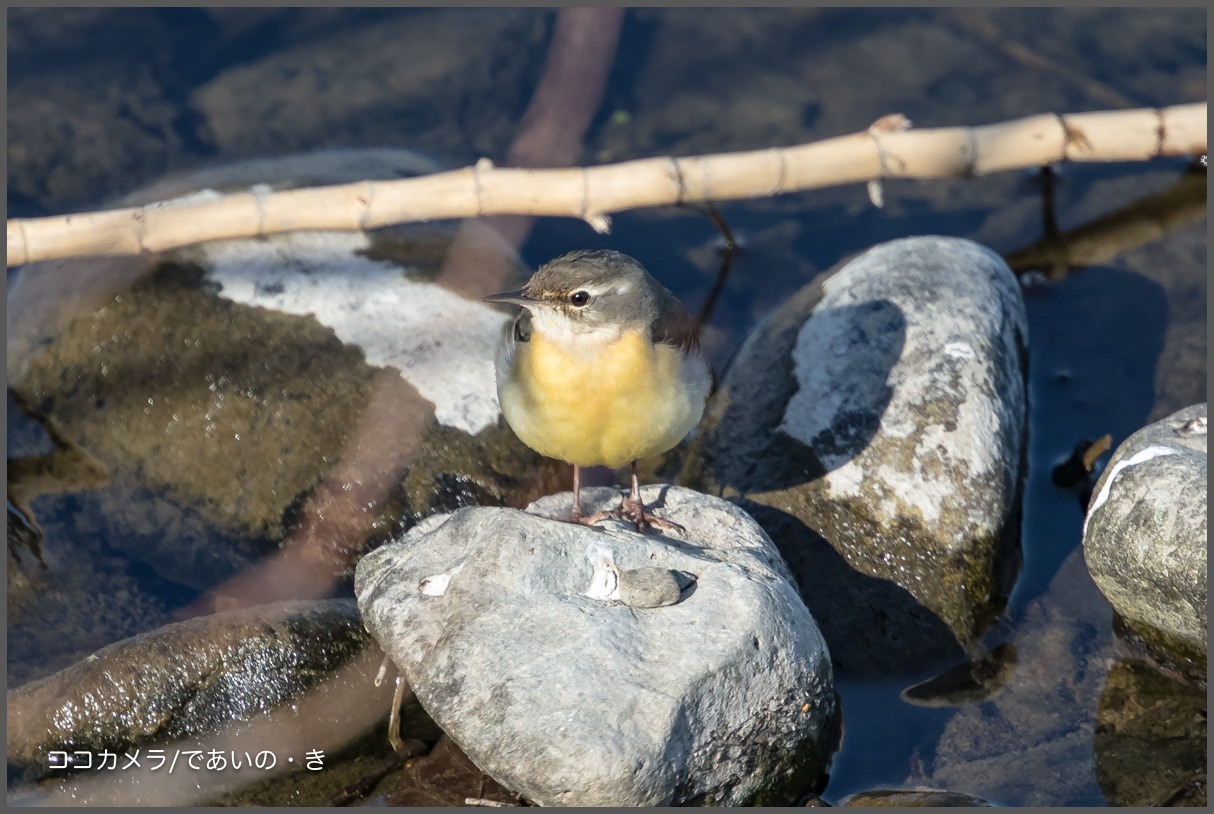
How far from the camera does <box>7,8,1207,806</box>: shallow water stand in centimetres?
835

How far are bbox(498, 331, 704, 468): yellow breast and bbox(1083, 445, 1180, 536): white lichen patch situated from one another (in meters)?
2.35

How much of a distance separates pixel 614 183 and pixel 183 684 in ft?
14.1

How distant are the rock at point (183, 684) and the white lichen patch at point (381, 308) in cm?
178

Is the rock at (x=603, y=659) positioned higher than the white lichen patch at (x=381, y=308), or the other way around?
the white lichen patch at (x=381, y=308)

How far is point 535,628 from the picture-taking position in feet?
16.7

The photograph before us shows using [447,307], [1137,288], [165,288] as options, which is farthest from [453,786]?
[1137,288]

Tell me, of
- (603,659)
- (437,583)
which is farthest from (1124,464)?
(437,583)

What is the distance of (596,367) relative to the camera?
550 cm

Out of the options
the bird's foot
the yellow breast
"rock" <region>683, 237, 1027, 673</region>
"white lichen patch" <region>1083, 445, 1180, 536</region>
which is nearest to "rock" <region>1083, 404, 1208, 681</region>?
"white lichen patch" <region>1083, 445, 1180, 536</region>

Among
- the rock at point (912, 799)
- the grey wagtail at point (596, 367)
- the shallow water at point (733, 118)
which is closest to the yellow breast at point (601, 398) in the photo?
the grey wagtail at point (596, 367)

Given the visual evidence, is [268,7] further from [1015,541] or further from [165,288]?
[1015,541]

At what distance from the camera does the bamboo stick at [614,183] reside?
→ 7.50 m

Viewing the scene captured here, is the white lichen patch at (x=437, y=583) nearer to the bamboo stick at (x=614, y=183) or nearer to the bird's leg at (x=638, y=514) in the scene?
the bird's leg at (x=638, y=514)

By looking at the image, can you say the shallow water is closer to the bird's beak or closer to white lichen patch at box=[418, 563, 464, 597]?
white lichen patch at box=[418, 563, 464, 597]
